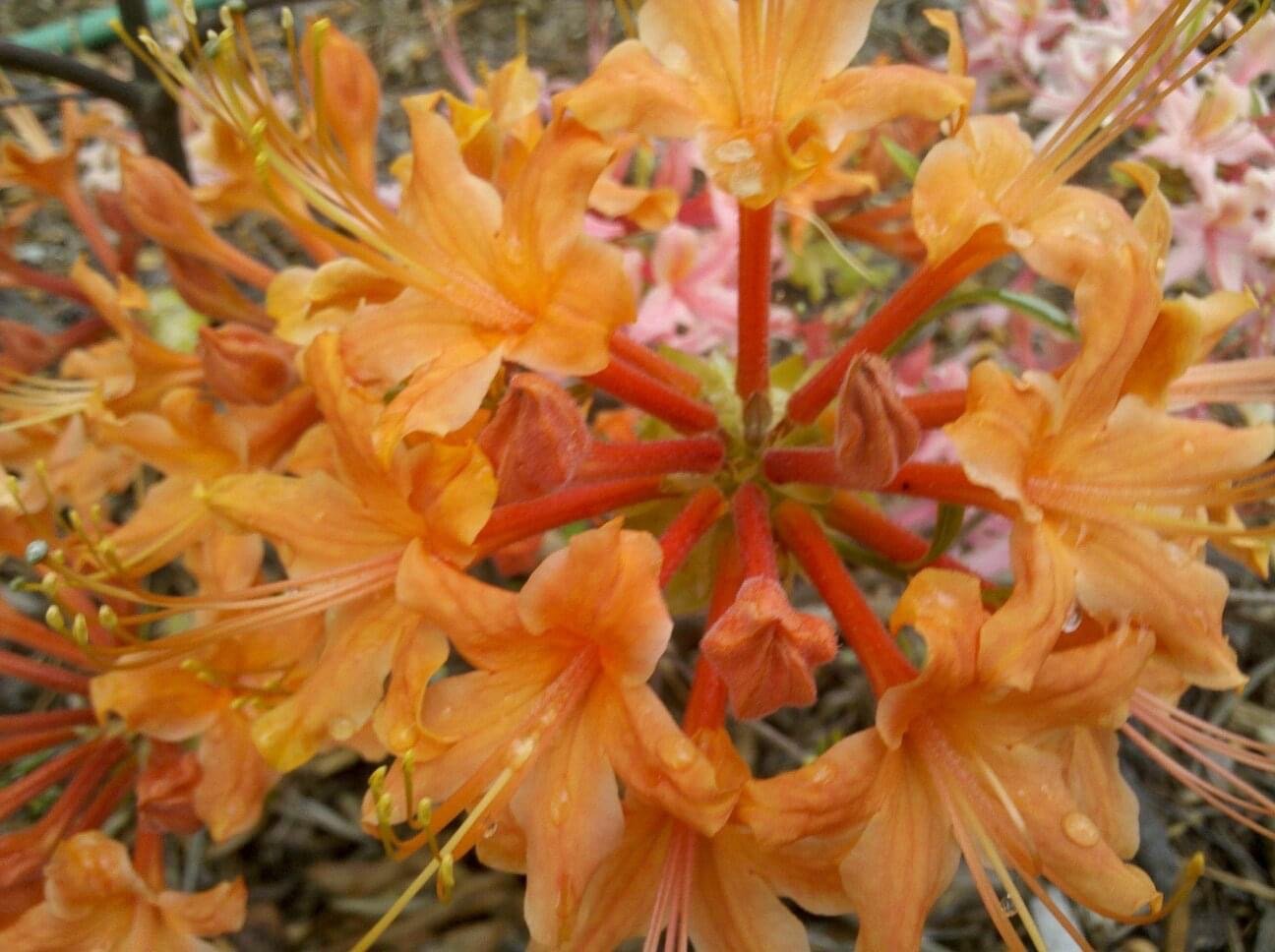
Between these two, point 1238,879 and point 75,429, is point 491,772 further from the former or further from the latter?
point 1238,879

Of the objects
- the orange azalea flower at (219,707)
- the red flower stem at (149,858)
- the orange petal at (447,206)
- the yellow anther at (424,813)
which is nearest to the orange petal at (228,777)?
the orange azalea flower at (219,707)

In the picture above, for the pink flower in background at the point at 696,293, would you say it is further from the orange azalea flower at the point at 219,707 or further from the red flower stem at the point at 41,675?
the red flower stem at the point at 41,675

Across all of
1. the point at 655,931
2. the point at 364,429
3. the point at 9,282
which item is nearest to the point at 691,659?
the point at 655,931

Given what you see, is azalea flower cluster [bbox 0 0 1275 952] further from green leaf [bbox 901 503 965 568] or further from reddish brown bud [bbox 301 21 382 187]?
reddish brown bud [bbox 301 21 382 187]

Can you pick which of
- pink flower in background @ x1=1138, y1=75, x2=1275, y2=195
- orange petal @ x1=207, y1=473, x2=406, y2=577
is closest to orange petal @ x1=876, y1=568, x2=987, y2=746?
orange petal @ x1=207, y1=473, x2=406, y2=577

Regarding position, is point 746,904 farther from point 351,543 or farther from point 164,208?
point 164,208

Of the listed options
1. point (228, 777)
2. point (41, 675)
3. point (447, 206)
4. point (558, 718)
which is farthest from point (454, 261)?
point (41, 675)

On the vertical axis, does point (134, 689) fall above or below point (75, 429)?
below
